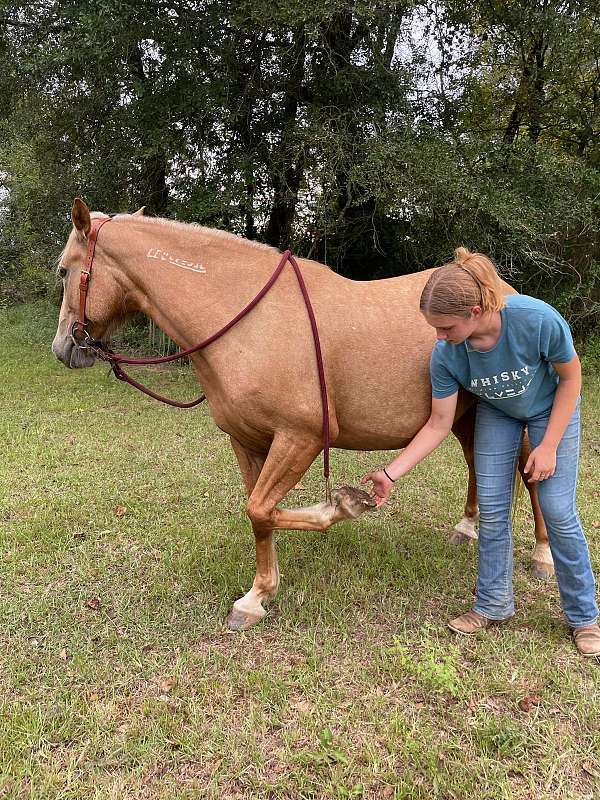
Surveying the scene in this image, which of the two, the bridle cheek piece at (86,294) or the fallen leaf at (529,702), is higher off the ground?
the bridle cheek piece at (86,294)

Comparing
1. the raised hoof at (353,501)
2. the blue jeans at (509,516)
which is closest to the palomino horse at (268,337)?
the raised hoof at (353,501)

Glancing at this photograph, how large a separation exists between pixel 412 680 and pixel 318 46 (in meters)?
8.97

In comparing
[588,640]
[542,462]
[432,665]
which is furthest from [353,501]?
[588,640]

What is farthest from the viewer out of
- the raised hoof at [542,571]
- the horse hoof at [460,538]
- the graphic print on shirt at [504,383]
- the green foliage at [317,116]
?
the green foliage at [317,116]

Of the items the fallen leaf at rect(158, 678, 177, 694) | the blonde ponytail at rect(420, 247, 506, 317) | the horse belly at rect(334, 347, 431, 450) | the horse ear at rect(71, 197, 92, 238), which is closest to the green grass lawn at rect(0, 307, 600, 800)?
the fallen leaf at rect(158, 678, 177, 694)

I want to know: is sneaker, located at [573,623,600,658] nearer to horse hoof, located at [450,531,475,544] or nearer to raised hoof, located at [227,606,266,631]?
horse hoof, located at [450,531,475,544]

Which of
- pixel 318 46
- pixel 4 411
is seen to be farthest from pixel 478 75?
pixel 4 411

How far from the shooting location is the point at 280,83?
848 cm

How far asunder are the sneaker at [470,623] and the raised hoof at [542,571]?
753 millimetres

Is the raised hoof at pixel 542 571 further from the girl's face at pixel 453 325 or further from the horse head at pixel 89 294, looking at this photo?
the horse head at pixel 89 294

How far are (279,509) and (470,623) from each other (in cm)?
123

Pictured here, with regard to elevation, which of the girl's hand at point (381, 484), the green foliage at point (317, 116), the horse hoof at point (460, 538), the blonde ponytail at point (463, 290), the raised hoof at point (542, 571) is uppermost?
the green foliage at point (317, 116)

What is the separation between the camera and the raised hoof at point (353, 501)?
2707 mm

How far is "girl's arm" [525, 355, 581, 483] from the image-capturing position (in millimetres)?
2385
